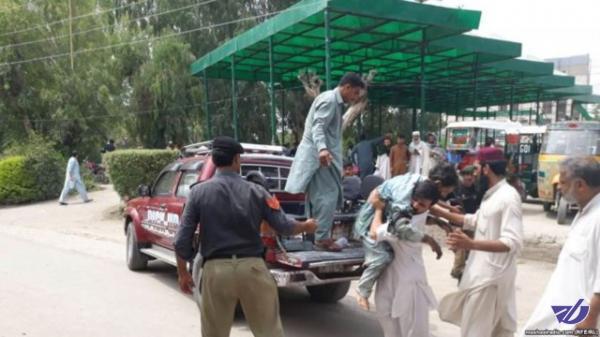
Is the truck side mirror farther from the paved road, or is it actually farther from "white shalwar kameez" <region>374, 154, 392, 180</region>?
"white shalwar kameez" <region>374, 154, 392, 180</region>

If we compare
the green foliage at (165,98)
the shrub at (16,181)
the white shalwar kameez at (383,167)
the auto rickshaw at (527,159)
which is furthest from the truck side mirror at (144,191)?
the green foliage at (165,98)

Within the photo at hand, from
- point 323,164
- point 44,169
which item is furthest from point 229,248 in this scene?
point 44,169

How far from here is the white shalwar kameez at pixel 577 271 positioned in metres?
2.41

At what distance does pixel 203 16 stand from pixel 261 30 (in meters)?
11.1

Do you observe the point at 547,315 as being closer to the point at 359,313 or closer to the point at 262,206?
the point at 262,206

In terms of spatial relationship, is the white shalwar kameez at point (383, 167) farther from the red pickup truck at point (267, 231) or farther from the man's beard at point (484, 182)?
the man's beard at point (484, 182)

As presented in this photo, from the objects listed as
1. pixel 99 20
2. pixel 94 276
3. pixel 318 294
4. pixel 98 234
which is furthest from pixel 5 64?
pixel 318 294

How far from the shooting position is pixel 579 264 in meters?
2.45

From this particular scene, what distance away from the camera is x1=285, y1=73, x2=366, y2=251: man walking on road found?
489cm

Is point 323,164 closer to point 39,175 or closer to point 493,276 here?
point 493,276

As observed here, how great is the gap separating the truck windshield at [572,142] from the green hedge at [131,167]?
31.5 feet

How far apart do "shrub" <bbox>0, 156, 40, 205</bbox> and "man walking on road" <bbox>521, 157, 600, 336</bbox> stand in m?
18.2

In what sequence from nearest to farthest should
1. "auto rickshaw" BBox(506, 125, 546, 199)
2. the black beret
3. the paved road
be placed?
the black beret
the paved road
"auto rickshaw" BBox(506, 125, 546, 199)

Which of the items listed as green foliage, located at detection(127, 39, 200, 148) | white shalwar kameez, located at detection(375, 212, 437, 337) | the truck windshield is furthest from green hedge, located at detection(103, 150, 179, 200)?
white shalwar kameez, located at detection(375, 212, 437, 337)
